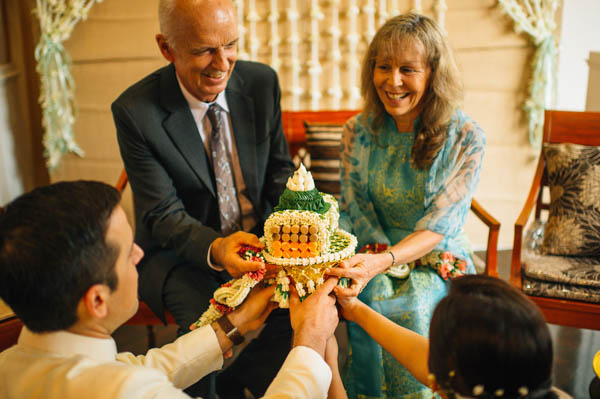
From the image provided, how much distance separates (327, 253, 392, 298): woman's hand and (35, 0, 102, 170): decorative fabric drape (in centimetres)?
353

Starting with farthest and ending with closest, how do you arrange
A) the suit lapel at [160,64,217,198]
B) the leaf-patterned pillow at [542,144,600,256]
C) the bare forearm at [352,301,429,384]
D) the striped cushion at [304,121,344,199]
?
the striped cushion at [304,121,344,199] < the leaf-patterned pillow at [542,144,600,256] < the suit lapel at [160,64,217,198] < the bare forearm at [352,301,429,384]

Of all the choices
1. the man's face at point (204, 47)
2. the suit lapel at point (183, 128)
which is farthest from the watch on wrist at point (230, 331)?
the man's face at point (204, 47)

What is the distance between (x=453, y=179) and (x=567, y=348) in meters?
1.80

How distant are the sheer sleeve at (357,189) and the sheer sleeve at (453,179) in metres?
0.26

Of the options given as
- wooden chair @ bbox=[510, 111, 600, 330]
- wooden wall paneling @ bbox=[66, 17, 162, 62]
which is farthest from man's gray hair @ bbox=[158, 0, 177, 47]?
wooden wall paneling @ bbox=[66, 17, 162, 62]

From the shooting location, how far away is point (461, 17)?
3980 millimetres

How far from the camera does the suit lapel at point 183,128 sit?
241cm

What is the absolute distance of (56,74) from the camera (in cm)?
430

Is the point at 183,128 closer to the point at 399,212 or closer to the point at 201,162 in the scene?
the point at 201,162

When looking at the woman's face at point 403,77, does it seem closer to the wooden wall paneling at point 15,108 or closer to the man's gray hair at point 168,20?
the man's gray hair at point 168,20

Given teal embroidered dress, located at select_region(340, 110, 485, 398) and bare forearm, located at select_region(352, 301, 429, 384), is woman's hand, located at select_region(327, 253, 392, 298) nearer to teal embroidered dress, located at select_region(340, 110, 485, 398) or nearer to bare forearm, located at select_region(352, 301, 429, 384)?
bare forearm, located at select_region(352, 301, 429, 384)

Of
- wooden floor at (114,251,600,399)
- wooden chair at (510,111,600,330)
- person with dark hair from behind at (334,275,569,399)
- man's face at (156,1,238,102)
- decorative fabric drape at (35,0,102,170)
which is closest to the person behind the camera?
person with dark hair from behind at (334,275,569,399)

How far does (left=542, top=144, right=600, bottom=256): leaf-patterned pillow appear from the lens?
2.73m

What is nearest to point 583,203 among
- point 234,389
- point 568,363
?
point 568,363
